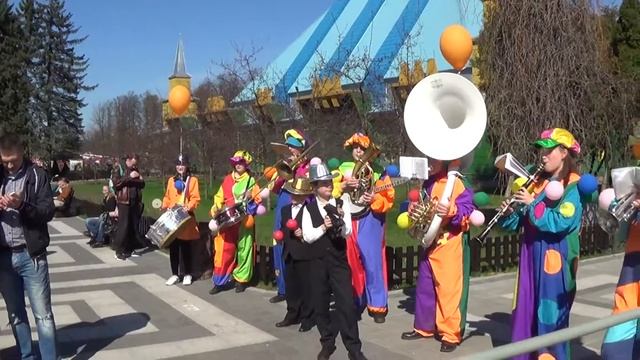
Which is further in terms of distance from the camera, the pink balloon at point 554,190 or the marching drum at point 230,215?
the marching drum at point 230,215

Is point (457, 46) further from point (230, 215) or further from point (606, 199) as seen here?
point (606, 199)

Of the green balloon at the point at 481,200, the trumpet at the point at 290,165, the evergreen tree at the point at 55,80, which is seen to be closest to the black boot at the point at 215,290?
the trumpet at the point at 290,165

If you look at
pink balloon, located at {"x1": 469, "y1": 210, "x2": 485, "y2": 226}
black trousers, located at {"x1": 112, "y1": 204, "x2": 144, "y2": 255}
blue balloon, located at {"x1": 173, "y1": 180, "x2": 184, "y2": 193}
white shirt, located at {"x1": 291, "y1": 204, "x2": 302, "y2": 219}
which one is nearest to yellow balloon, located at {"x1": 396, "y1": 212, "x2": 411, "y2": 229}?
pink balloon, located at {"x1": 469, "y1": 210, "x2": 485, "y2": 226}

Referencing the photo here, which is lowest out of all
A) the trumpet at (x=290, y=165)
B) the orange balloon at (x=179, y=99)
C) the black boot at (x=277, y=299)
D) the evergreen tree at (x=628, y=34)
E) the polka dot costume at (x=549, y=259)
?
the black boot at (x=277, y=299)

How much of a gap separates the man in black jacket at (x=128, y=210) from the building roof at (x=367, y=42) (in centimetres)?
723

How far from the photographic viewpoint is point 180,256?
29.6 feet

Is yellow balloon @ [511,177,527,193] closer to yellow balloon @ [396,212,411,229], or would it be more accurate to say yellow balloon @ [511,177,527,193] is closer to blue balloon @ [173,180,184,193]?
yellow balloon @ [396,212,411,229]

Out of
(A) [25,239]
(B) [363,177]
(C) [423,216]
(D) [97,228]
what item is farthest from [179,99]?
(C) [423,216]

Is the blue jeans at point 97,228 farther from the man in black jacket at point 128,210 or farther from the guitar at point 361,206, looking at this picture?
the guitar at point 361,206

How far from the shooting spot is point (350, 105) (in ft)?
74.0

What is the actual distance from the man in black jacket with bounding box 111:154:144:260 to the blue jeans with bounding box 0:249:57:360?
622cm

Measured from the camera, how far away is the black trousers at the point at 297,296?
6617 mm

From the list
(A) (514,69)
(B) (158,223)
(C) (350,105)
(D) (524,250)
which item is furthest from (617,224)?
(C) (350,105)

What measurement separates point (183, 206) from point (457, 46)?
13.9 feet
